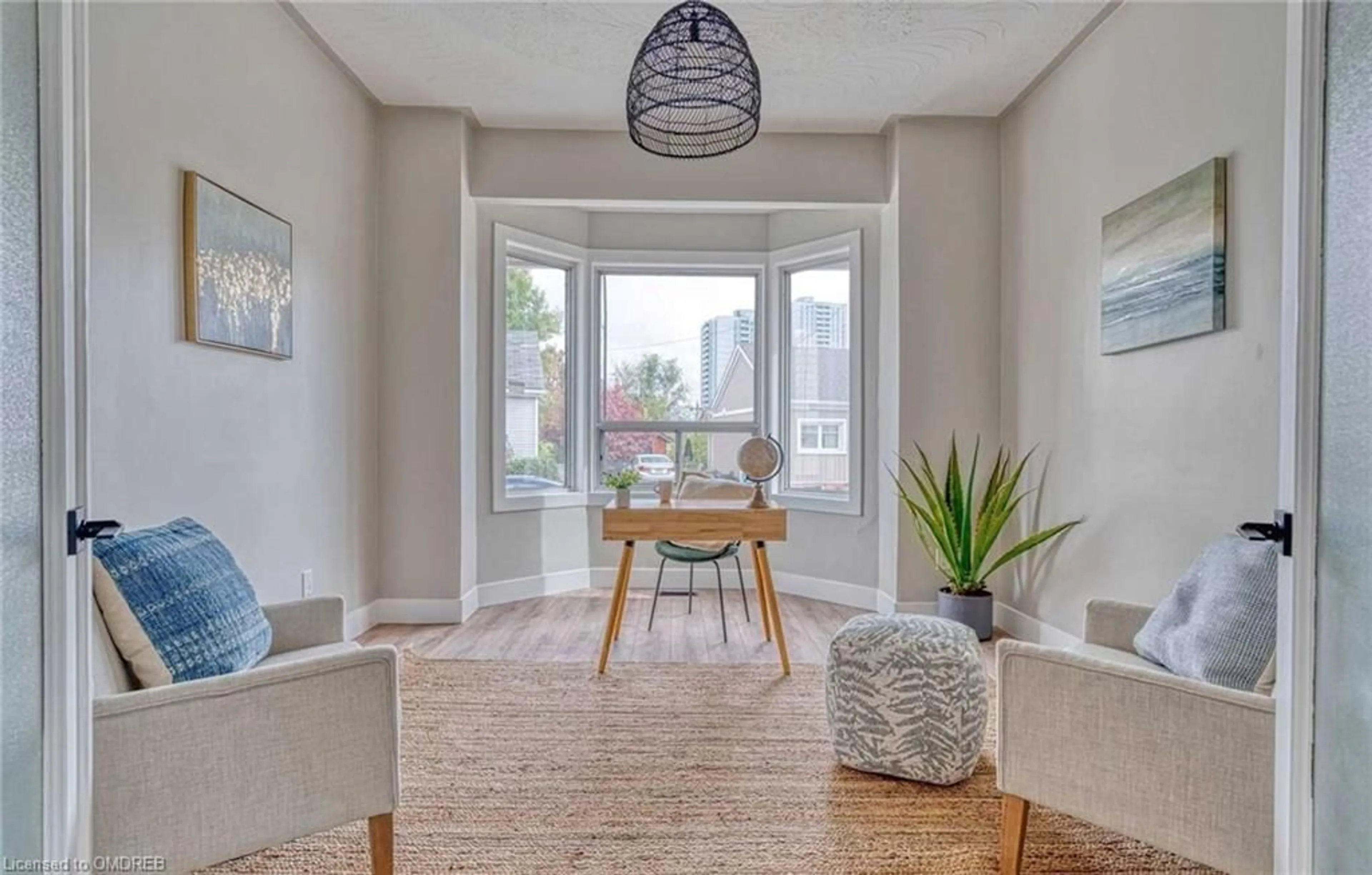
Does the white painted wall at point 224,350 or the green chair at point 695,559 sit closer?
the white painted wall at point 224,350

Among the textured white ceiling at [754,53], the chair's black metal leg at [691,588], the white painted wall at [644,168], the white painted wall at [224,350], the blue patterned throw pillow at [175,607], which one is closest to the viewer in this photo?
the blue patterned throw pillow at [175,607]

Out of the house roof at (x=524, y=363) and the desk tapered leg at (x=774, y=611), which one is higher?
the house roof at (x=524, y=363)

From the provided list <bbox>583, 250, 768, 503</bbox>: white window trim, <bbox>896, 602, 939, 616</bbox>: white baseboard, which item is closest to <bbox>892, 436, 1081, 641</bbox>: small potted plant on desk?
<bbox>896, 602, 939, 616</bbox>: white baseboard

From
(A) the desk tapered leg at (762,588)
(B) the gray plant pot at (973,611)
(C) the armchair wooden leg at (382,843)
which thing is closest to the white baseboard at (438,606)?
Result: (A) the desk tapered leg at (762,588)

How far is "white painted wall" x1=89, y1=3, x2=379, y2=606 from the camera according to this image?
6.52ft

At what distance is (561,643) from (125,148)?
252cm

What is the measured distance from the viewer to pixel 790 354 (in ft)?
15.0

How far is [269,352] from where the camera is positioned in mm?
2732

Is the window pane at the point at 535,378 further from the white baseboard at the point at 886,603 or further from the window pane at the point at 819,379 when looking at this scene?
the white baseboard at the point at 886,603

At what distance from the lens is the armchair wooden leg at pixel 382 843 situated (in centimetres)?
155

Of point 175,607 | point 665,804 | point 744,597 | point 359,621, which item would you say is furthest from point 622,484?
point 175,607

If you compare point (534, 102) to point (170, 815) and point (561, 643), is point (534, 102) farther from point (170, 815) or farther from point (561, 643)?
point (170, 815)

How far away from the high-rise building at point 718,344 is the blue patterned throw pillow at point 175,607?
3.23 metres

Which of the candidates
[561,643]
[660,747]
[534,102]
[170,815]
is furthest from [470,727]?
[534,102]
